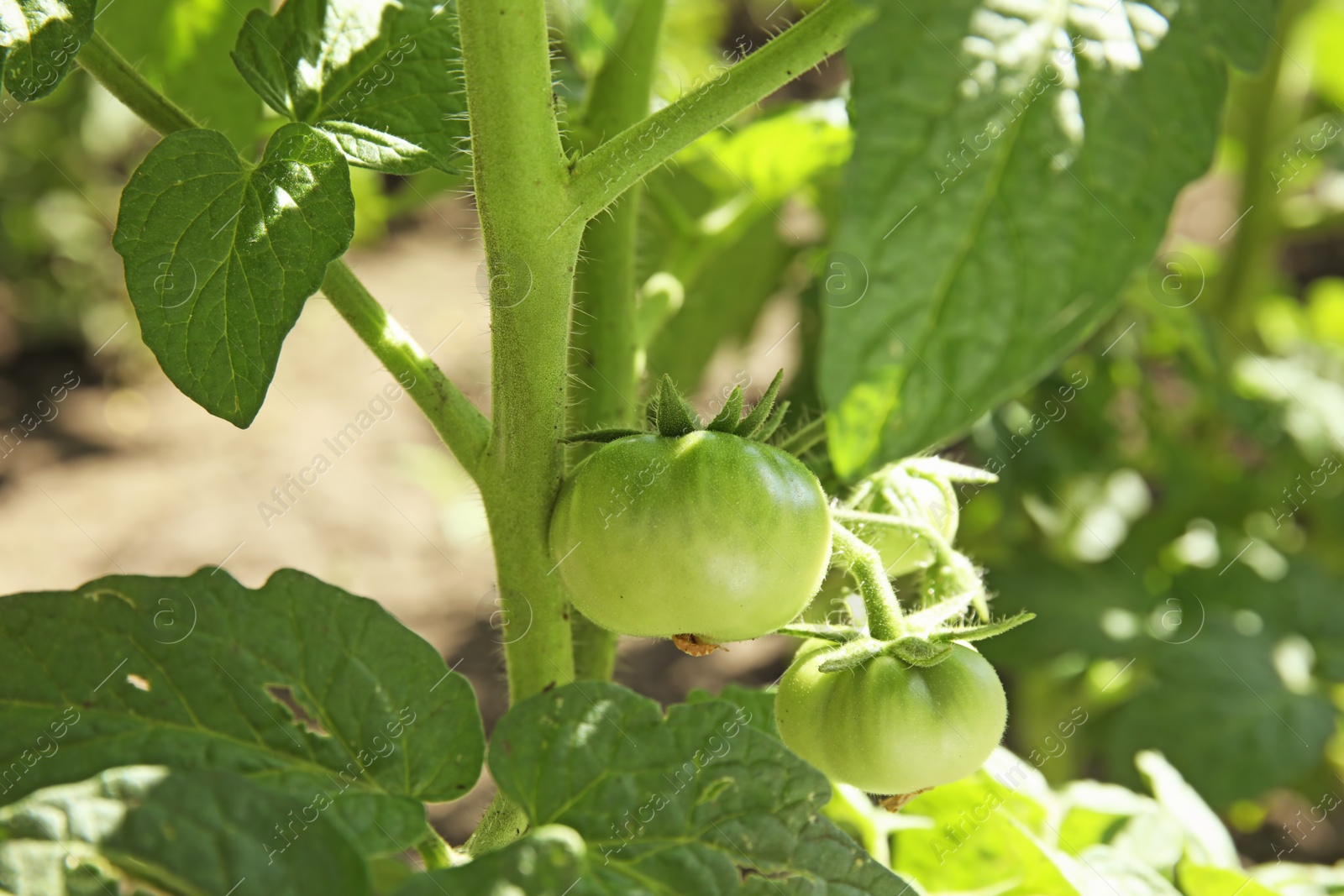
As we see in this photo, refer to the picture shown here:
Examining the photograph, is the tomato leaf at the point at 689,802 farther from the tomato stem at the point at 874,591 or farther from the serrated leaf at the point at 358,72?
the serrated leaf at the point at 358,72

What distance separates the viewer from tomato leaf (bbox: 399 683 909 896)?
1.78ft

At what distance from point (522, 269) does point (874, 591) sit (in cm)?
26

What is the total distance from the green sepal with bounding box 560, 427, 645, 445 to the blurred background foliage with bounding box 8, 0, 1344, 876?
0.38 meters

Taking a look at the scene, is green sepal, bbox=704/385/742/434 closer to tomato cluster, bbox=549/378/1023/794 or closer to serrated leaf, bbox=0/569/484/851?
tomato cluster, bbox=549/378/1023/794

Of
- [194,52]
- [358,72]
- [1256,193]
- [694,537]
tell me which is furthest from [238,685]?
[1256,193]

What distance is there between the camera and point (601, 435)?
631 millimetres

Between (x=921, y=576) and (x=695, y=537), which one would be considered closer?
(x=695, y=537)

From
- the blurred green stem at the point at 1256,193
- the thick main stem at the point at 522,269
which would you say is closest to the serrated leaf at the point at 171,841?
the thick main stem at the point at 522,269

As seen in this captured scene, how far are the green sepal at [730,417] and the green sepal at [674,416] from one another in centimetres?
1

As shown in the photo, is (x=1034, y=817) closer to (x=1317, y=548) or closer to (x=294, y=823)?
(x=294, y=823)

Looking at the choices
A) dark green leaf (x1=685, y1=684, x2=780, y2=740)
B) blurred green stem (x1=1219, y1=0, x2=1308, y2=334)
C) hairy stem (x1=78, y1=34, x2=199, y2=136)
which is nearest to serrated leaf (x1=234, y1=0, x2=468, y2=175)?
hairy stem (x1=78, y1=34, x2=199, y2=136)

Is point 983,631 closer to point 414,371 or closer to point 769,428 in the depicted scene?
point 769,428

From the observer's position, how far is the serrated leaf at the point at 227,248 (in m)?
0.58

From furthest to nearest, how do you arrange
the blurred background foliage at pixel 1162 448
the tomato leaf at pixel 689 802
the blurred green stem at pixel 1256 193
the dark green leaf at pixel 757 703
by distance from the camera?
the blurred green stem at pixel 1256 193, the blurred background foliage at pixel 1162 448, the dark green leaf at pixel 757 703, the tomato leaf at pixel 689 802
